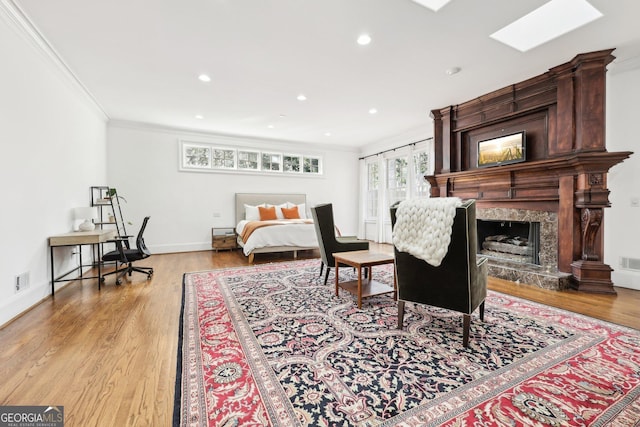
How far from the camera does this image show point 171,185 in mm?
5793

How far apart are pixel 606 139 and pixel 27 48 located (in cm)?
646

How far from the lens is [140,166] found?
217 inches

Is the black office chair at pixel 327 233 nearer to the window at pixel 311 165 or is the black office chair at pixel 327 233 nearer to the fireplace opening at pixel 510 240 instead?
the fireplace opening at pixel 510 240

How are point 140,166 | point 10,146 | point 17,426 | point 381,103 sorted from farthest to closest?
1. point 140,166
2. point 381,103
3. point 10,146
4. point 17,426

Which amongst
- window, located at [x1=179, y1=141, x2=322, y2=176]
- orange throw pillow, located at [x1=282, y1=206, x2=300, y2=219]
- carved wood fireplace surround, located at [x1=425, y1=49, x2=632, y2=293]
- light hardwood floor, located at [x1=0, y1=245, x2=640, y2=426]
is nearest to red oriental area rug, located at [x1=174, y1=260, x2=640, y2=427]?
light hardwood floor, located at [x1=0, y1=245, x2=640, y2=426]

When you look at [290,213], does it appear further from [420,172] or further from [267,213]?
[420,172]

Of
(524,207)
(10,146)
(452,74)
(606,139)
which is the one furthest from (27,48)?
(606,139)

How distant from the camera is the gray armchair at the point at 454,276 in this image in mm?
1777

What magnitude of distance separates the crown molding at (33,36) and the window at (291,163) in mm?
4123

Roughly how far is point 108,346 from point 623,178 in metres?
5.48

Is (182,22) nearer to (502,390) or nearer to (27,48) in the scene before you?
(27,48)

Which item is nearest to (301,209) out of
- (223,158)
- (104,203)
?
(223,158)

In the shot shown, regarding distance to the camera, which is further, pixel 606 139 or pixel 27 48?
pixel 606 139

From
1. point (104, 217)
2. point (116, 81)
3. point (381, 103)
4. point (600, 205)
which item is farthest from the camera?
point (104, 217)
